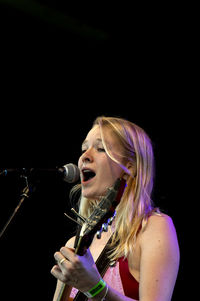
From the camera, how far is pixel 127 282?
7.39 feet

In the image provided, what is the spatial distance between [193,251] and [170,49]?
2331 mm

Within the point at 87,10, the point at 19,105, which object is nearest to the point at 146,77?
the point at 87,10

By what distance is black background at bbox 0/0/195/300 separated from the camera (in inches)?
156

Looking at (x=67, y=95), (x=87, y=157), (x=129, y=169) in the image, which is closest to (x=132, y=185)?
(x=129, y=169)

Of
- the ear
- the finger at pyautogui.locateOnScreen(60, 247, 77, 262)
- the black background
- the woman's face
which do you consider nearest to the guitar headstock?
the finger at pyautogui.locateOnScreen(60, 247, 77, 262)

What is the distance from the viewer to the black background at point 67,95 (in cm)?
396

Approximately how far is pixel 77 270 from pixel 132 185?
0.89m

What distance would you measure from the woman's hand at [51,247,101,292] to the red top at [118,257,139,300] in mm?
460

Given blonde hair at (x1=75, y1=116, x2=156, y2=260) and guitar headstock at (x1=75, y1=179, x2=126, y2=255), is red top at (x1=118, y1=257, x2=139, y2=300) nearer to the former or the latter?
blonde hair at (x1=75, y1=116, x2=156, y2=260)

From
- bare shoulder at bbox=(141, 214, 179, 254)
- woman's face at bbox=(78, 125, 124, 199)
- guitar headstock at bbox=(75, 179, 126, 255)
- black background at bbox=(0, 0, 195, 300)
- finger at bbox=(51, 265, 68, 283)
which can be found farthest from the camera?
black background at bbox=(0, 0, 195, 300)

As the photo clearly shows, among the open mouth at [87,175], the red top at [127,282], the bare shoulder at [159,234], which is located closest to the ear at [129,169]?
the open mouth at [87,175]

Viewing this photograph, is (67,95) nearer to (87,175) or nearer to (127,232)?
(87,175)

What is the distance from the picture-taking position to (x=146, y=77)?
4500mm

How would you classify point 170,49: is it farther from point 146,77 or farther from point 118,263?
point 118,263
